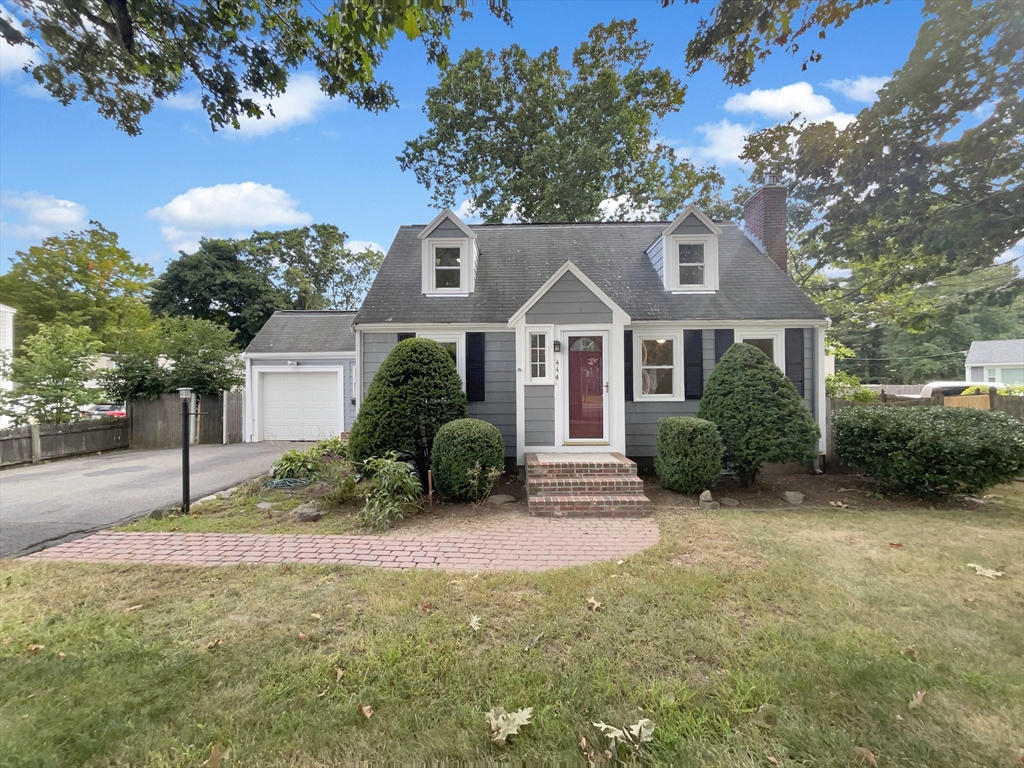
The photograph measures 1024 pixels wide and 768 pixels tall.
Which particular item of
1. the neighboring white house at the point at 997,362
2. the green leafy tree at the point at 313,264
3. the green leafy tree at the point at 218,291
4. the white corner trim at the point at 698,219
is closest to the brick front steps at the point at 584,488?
the white corner trim at the point at 698,219

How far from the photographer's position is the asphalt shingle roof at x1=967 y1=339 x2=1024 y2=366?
91.1 feet

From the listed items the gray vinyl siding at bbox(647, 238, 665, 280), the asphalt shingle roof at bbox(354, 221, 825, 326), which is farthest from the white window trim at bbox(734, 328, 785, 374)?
the gray vinyl siding at bbox(647, 238, 665, 280)

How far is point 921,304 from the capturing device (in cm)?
1308

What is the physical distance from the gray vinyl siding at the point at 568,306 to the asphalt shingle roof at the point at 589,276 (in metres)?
1.16

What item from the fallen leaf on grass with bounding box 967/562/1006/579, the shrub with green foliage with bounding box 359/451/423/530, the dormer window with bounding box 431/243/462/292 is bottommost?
the fallen leaf on grass with bounding box 967/562/1006/579

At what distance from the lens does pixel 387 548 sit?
4961 millimetres

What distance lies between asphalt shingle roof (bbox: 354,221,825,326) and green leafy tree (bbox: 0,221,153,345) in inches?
653

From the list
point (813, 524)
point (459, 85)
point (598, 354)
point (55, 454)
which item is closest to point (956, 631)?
point (813, 524)

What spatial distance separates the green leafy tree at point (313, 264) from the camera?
2777 cm

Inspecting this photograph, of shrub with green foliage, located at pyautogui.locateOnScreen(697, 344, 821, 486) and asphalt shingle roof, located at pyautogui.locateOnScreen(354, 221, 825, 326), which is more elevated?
asphalt shingle roof, located at pyautogui.locateOnScreen(354, 221, 825, 326)

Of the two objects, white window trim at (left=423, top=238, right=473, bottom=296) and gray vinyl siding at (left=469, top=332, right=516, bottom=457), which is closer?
gray vinyl siding at (left=469, top=332, right=516, bottom=457)

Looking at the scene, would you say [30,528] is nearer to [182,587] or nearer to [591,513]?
[182,587]

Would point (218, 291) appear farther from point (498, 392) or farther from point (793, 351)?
point (793, 351)

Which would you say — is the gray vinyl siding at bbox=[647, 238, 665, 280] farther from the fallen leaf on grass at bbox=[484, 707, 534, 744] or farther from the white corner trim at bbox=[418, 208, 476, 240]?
the fallen leaf on grass at bbox=[484, 707, 534, 744]
